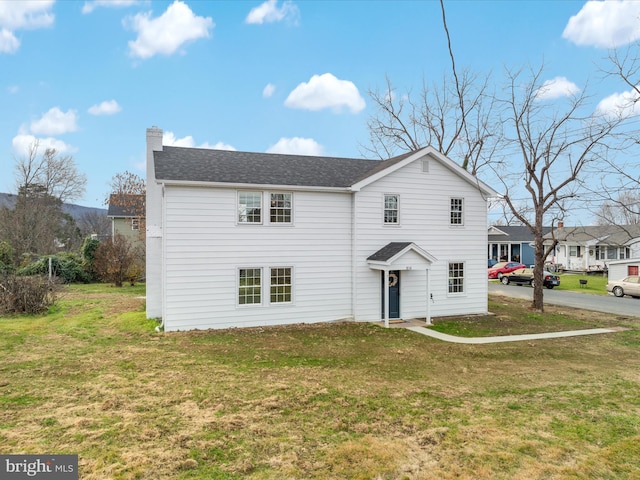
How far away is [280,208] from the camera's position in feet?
47.6

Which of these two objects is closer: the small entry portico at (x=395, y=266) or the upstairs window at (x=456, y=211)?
the small entry portico at (x=395, y=266)

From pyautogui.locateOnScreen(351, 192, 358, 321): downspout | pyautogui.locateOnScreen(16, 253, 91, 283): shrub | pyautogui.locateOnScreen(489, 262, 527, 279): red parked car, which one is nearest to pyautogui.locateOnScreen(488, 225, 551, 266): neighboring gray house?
pyautogui.locateOnScreen(489, 262, 527, 279): red parked car

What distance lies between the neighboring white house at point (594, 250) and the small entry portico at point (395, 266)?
30.1 m

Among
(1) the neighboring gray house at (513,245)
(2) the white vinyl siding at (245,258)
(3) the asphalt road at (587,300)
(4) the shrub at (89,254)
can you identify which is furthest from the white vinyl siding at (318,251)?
(1) the neighboring gray house at (513,245)

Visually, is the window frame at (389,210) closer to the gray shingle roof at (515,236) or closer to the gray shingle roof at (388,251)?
the gray shingle roof at (388,251)

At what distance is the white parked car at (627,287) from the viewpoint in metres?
25.1

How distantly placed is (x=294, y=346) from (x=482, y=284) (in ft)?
33.0

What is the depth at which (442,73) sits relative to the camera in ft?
92.6

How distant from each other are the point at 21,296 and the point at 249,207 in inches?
422

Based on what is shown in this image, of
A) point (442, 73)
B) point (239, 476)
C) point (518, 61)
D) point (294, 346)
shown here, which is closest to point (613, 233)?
point (442, 73)

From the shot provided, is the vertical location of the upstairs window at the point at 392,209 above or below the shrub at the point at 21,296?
above

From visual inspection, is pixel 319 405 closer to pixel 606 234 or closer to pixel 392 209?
pixel 392 209

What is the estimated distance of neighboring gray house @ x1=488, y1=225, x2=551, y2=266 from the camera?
149ft

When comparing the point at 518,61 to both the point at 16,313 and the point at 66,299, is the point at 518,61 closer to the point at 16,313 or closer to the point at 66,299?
the point at 16,313
